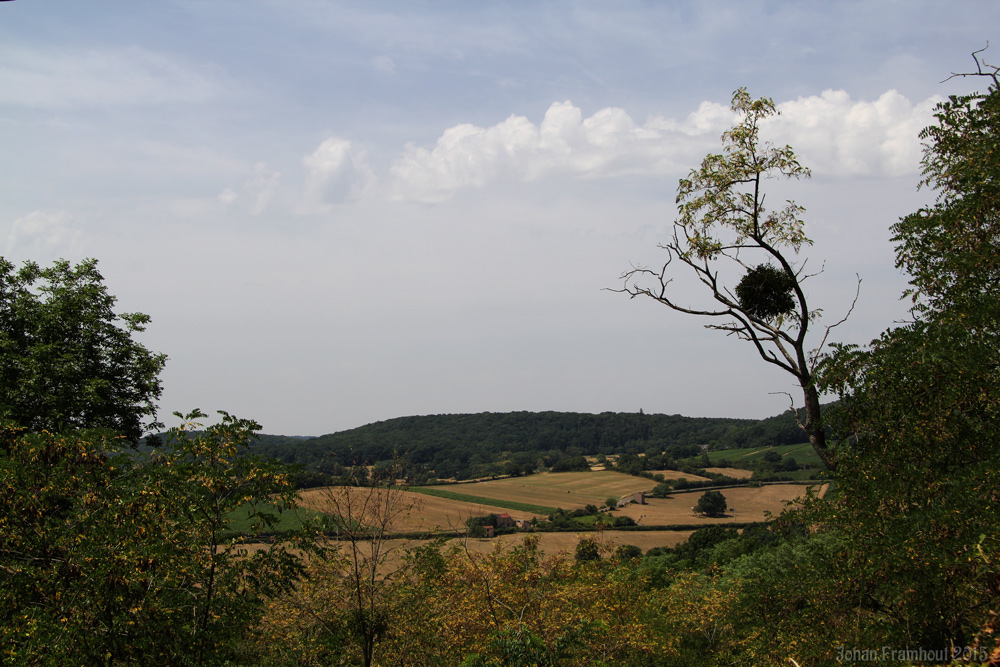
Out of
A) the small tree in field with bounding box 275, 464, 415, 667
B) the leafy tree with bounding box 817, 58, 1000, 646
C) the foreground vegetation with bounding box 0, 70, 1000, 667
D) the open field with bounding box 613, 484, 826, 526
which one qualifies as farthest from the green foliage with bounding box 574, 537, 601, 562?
the open field with bounding box 613, 484, 826, 526

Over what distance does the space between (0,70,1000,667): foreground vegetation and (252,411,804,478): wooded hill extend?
7903 cm

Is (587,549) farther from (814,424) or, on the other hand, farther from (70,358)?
(70,358)

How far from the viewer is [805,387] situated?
28.3 feet

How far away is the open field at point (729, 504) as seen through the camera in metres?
65.9

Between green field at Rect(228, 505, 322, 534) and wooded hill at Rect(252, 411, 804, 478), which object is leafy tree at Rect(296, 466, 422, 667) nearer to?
green field at Rect(228, 505, 322, 534)

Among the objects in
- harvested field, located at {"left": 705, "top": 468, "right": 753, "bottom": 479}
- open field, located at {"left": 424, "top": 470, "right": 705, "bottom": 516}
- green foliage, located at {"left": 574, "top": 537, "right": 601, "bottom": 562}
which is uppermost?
green foliage, located at {"left": 574, "top": 537, "right": 601, "bottom": 562}

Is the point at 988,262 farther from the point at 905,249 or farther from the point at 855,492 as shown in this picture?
the point at 855,492

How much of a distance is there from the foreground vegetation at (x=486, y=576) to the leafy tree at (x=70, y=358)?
12051 millimetres

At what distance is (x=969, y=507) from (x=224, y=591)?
8527 mm

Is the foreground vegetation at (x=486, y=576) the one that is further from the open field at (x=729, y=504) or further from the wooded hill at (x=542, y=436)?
the wooded hill at (x=542, y=436)

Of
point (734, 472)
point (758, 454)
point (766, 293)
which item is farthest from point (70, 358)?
point (758, 454)

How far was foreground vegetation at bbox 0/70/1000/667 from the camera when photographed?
664 cm

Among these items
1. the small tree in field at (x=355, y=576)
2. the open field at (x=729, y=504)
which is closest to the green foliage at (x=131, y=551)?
the small tree in field at (x=355, y=576)

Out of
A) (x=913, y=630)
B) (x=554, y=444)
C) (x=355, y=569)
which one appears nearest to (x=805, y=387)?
(x=913, y=630)
